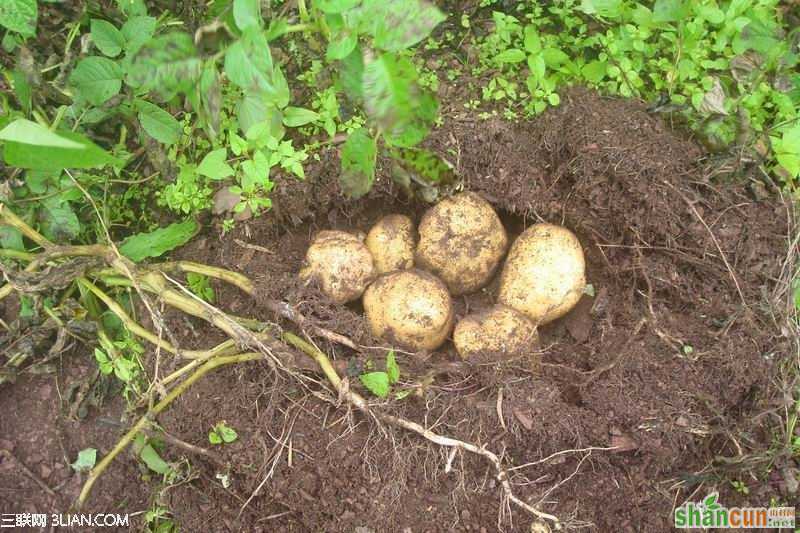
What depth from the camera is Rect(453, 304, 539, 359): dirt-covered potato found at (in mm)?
2037

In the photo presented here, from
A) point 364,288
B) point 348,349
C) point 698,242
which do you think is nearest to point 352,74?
point 364,288

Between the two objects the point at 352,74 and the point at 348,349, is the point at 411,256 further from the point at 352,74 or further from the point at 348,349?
the point at 352,74

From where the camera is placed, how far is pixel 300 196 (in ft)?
7.44

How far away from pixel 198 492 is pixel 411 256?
3.42ft

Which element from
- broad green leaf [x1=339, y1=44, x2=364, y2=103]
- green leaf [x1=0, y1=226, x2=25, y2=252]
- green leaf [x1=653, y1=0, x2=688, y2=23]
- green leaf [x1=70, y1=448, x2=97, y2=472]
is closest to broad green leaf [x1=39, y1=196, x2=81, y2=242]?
green leaf [x1=0, y1=226, x2=25, y2=252]

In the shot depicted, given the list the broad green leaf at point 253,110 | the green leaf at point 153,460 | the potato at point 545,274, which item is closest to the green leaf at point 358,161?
the broad green leaf at point 253,110

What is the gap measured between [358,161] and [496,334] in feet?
2.28

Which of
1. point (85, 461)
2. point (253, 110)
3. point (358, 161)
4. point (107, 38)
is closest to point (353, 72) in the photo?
point (358, 161)

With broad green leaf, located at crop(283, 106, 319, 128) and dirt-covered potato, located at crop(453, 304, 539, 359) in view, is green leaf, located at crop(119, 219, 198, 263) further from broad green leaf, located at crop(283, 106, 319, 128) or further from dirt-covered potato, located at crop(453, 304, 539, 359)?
dirt-covered potato, located at crop(453, 304, 539, 359)

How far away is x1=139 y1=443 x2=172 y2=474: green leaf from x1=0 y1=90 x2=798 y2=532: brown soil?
0.25ft

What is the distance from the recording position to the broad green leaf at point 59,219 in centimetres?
222

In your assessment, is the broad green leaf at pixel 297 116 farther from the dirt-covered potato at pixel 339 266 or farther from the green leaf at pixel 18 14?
the green leaf at pixel 18 14

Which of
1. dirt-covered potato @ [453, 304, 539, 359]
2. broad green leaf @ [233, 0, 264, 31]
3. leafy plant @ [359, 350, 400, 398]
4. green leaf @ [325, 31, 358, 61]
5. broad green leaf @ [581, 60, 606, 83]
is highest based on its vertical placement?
broad green leaf @ [233, 0, 264, 31]

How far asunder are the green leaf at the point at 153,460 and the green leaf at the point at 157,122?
1025mm
